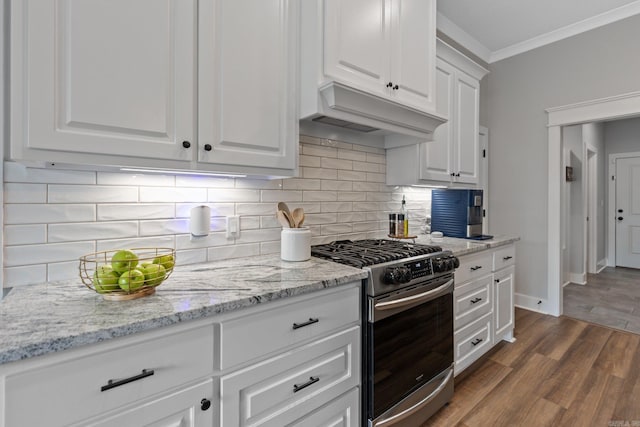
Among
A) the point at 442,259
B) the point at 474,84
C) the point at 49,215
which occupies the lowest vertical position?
the point at 442,259

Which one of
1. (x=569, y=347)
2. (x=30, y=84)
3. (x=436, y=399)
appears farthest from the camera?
(x=569, y=347)

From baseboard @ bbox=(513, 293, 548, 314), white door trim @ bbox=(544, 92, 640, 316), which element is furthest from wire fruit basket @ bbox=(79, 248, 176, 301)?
baseboard @ bbox=(513, 293, 548, 314)

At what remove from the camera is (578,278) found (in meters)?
4.67

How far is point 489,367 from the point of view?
2359mm

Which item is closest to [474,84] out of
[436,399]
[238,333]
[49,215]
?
[436,399]

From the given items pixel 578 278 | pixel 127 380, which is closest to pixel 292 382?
pixel 127 380

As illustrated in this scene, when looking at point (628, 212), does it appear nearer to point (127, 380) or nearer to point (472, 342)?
point (472, 342)

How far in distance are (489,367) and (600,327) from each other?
5.37 feet

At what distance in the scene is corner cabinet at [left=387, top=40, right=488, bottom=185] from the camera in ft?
7.83

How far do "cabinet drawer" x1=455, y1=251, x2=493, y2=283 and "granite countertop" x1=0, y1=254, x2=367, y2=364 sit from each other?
103 cm

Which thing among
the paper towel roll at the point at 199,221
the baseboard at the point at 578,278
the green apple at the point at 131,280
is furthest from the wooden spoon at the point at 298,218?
the baseboard at the point at 578,278

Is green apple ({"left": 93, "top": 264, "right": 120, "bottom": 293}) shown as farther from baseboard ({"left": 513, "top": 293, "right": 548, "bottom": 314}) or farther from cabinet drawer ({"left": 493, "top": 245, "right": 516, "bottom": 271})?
baseboard ({"left": 513, "top": 293, "right": 548, "bottom": 314})

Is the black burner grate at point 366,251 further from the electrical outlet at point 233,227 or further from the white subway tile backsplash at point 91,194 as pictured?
the white subway tile backsplash at point 91,194

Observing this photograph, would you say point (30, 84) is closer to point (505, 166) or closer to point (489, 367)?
point (489, 367)
